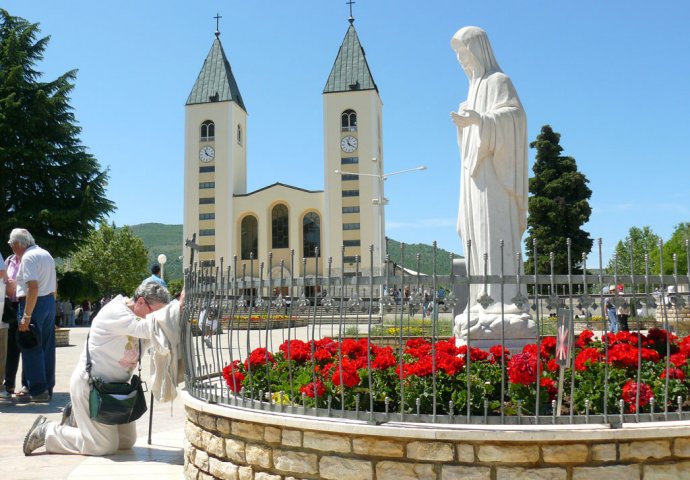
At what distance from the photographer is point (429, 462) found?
406cm

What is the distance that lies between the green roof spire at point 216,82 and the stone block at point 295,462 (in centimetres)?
7064

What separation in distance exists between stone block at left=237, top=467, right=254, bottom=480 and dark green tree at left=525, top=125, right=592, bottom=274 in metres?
37.7

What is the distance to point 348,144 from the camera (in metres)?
69.2

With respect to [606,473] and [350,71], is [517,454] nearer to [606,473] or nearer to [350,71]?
[606,473]

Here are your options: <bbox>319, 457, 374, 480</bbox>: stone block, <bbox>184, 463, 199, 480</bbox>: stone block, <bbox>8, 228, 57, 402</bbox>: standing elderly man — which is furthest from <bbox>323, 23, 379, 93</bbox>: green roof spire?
<bbox>319, 457, 374, 480</bbox>: stone block

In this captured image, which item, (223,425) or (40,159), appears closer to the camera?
(223,425)

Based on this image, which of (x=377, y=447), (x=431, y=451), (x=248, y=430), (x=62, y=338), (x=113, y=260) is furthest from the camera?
(x=113, y=260)

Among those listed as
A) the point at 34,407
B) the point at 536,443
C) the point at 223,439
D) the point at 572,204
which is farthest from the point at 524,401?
the point at 572,204

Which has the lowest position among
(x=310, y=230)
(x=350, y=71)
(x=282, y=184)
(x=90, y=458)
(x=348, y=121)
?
(x=90, y=458)

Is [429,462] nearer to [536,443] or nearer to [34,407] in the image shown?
[536,443]

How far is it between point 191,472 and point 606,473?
3.01 meters

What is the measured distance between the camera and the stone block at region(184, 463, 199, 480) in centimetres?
520

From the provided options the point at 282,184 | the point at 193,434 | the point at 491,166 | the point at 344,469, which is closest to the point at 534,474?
the point at 344,469

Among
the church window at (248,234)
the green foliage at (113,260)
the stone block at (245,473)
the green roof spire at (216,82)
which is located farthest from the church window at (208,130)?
the stone block at (245,473)
